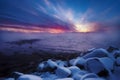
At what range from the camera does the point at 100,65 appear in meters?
2.13

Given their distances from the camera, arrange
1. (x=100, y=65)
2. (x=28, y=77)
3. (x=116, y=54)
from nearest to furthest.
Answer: (x=28, y=77)
(x=100, y=65)
(x=116, y=54)

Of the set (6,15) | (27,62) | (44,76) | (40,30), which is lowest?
(44,76)

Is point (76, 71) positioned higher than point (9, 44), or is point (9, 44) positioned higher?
point (9, 44)

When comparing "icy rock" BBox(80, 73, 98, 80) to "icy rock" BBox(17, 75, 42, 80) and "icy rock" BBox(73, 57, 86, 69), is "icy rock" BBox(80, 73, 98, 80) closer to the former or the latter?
"icy rock" BBox(73, 57, 86, 69)

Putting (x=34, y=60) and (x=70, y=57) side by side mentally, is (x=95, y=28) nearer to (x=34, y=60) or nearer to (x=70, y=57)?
(x=70, y=57)

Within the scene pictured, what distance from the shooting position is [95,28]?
2217 millimetres

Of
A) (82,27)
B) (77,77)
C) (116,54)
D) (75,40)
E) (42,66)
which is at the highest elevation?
(82,27)

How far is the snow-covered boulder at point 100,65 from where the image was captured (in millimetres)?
2115

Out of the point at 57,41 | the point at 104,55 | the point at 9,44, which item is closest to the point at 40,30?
the point at 57,41

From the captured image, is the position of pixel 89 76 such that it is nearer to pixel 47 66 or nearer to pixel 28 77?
pixel 47 66

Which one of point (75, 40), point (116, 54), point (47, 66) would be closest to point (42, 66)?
point (47, 66)

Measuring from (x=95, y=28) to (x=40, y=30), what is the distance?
58 centimetres

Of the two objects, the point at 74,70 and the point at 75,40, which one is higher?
the point at 75,40

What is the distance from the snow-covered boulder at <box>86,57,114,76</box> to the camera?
83.3 inches
